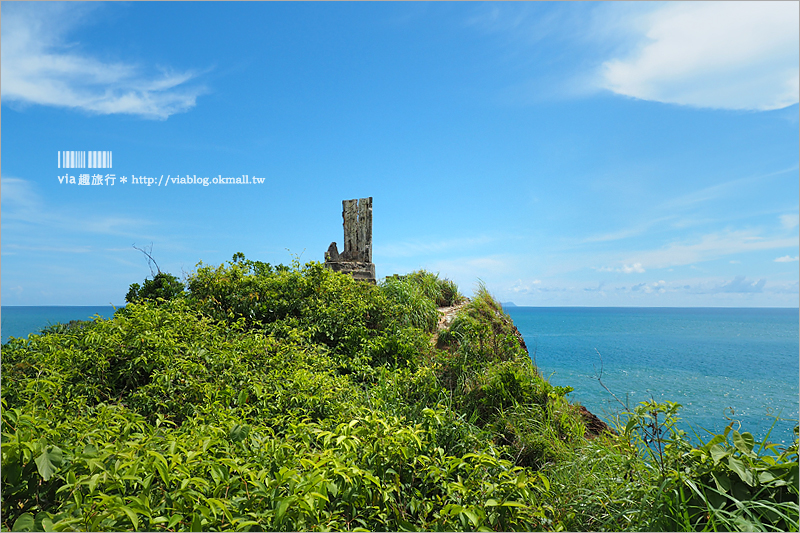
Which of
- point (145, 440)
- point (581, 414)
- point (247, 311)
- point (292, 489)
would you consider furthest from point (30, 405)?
point (581, 414)

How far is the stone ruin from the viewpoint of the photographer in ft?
29.2

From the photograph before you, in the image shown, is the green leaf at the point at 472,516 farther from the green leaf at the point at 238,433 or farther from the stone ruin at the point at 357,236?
the stone ruin at the point at 357,236

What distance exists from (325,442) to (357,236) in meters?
7.14

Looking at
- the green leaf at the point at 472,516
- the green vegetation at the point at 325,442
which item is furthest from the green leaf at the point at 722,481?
the green leaf at the point at 472,516

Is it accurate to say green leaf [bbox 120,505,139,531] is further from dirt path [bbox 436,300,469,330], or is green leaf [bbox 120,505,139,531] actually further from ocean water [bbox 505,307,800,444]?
dirt path [bbox 436,300,469,330]

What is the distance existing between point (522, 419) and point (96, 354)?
13.8ft

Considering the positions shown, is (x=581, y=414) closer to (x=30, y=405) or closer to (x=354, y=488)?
(x=354, y=488)

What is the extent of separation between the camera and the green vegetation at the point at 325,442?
1.80 m

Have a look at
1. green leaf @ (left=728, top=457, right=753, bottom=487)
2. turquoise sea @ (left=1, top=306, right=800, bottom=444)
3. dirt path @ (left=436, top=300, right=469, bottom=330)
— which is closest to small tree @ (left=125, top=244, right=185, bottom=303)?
turquoise sea @ (left=1, top=306, right=800, bottom=444)

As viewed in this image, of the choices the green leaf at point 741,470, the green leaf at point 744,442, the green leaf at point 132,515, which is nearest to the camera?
the green leaf at point 132,515

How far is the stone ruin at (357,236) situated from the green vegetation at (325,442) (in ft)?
8.25

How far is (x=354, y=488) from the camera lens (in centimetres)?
188

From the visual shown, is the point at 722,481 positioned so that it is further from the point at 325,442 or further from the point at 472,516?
the point at 325,442

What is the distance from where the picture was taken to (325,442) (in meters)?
2.13
